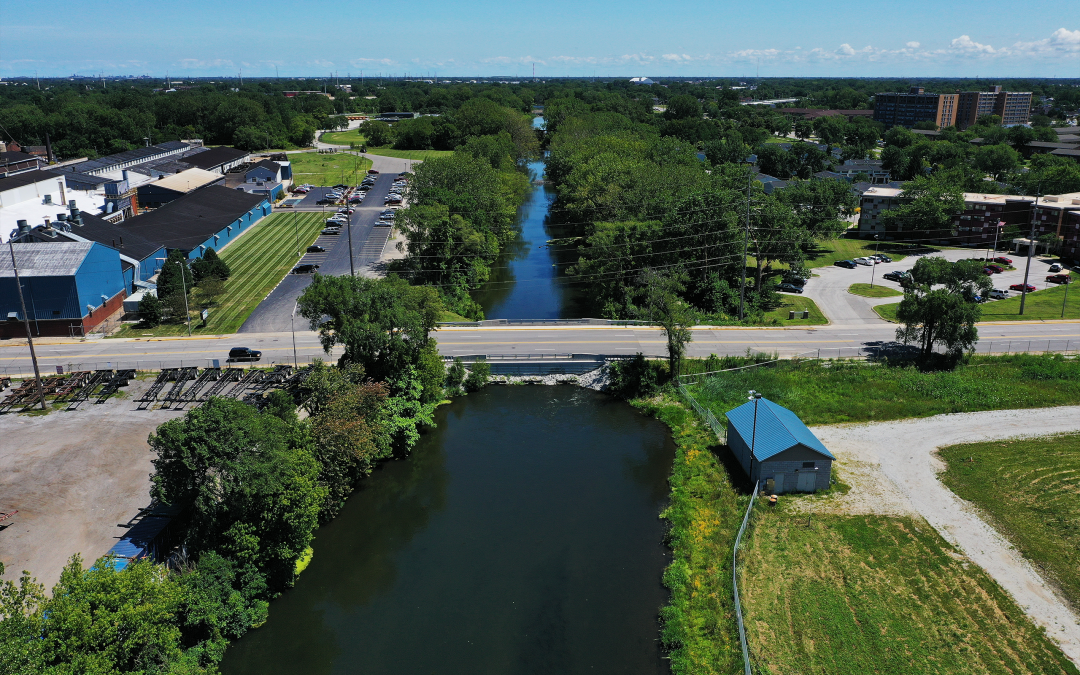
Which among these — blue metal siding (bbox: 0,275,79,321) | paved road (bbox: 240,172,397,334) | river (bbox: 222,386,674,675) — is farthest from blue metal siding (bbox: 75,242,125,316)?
river (bbox: 222,386,674,675)

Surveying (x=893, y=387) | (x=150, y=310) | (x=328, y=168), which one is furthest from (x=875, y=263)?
(x=328, y=168)

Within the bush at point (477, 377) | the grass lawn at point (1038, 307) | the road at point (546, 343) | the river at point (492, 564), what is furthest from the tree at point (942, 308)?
the bush at point (477, 377)

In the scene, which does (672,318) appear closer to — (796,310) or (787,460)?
(787,460)

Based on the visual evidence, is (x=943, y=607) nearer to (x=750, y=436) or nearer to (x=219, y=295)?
(x=750, y=436)

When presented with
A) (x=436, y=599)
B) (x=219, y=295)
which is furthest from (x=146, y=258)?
(x=436, y=599)

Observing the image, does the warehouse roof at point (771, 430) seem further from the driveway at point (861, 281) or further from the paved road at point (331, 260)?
the paved road at point (331, 260)
